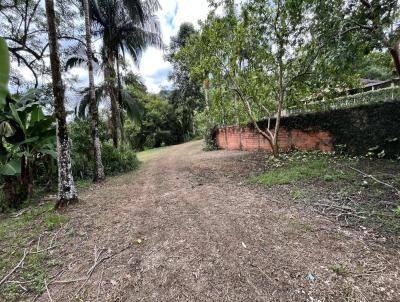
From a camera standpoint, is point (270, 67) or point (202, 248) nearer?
point (202, 248)

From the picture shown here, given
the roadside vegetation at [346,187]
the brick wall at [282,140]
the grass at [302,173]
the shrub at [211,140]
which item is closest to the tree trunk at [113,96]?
the brick wall at [282,140]

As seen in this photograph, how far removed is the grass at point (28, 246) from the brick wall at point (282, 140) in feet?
24.1

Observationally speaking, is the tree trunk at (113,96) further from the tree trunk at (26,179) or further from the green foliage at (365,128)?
the green foliage at (365,128)

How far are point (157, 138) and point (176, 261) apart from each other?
83.0 ft

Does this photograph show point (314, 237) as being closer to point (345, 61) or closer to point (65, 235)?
point (65, 235)

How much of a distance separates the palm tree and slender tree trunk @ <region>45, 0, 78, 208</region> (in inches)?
201

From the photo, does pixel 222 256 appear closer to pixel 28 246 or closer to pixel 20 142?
pixel 28 246

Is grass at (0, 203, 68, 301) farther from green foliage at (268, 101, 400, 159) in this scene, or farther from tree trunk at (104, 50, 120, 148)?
green foliage at (268, 101, 400, 159)

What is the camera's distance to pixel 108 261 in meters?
2.93

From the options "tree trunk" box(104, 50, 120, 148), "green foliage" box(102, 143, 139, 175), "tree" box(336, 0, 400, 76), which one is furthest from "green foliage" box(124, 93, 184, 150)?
"tree" box(336, 0, 400, 76)

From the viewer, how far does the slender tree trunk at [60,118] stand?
4836 mm

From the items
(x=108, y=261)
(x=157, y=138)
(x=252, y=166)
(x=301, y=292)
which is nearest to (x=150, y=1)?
(x=252, y=166)

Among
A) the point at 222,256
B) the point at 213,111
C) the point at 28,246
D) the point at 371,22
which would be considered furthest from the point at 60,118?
the point at 213,111

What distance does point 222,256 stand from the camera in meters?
2.81
